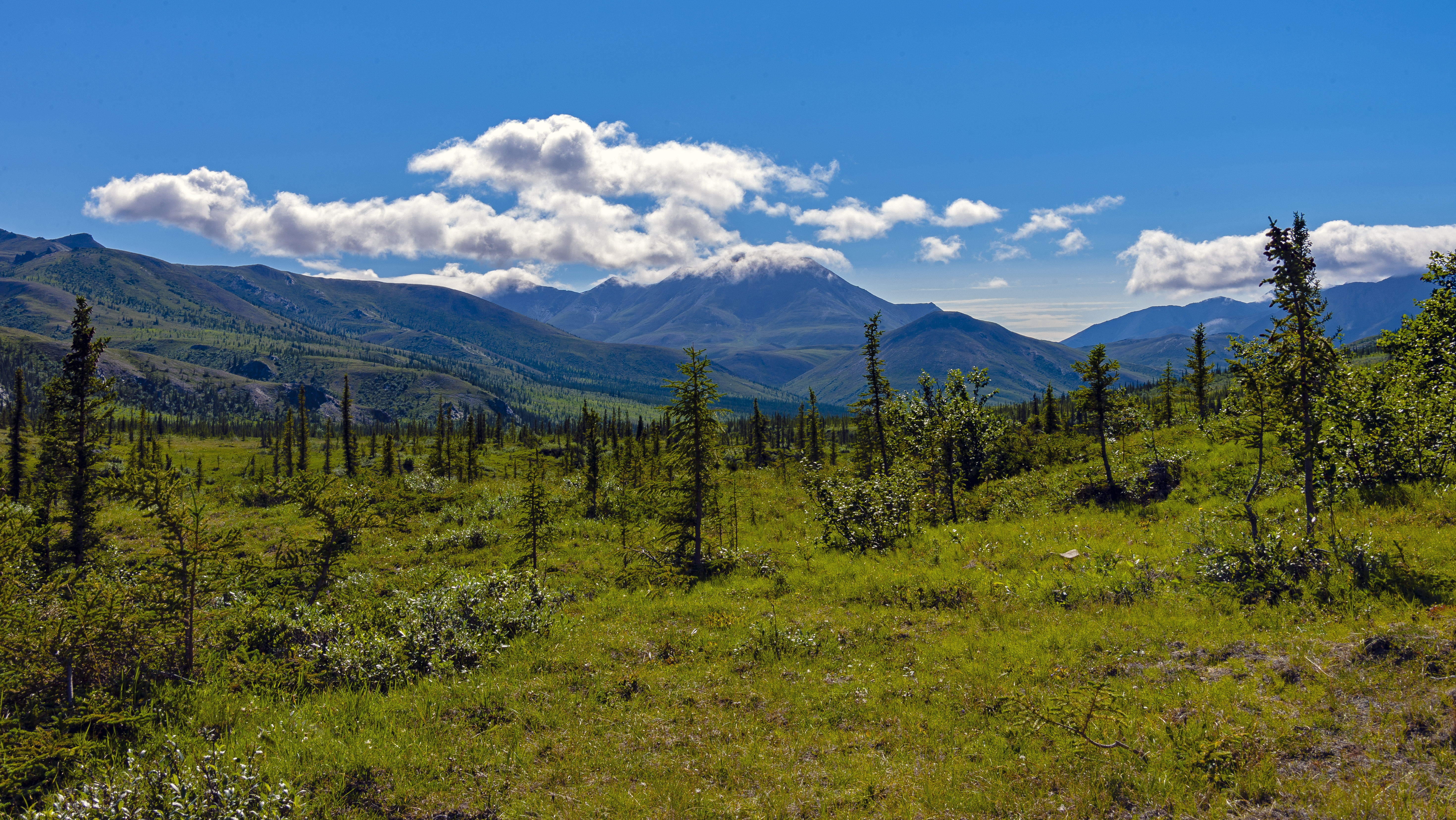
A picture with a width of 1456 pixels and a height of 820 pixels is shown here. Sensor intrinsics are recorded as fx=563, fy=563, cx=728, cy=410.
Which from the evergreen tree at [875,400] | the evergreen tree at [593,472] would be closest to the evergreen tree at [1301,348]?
the evergreen tree at [875,400]

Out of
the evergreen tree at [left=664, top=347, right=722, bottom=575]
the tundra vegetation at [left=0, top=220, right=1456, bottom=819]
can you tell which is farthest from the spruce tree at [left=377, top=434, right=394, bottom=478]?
the evergreen tree at [left=664, top=347, right=722, bottom=575]

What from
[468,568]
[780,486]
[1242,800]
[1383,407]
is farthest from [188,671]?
[780,486]

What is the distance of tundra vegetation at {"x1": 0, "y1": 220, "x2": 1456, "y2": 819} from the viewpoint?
8422 mm

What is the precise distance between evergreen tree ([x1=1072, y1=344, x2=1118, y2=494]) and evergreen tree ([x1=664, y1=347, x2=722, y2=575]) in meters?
18.2

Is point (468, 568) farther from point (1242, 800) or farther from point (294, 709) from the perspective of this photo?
point (1242, 800)

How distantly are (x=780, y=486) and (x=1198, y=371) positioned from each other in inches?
1922

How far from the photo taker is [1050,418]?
65688 millimetres

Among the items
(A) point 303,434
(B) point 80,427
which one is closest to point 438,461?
(A) point 303,434

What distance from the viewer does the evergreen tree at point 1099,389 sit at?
27.2m

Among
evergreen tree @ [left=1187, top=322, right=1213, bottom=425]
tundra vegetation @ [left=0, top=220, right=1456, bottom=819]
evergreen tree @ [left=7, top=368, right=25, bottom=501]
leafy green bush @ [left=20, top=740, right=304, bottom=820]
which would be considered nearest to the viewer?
leafy green bush @ [left=20, top=740, right=304, bottom=820]

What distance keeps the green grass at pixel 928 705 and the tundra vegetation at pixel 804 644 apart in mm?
68

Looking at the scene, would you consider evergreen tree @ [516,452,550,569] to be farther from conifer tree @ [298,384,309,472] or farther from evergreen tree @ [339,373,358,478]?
conifer tree @ [298,384,309,472]

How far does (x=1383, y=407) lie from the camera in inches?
651

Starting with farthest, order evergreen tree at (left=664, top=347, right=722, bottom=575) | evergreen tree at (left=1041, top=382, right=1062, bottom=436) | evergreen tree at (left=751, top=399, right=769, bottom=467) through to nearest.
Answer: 1. evergreen tree at (left=751, top=399, right=769, bottom=467)
2. evergreen tree at (left=1041, top=382, right=1062, bottom=436)
3. evergreen tree at (left=664, top=347, right=722, bottom=575)
